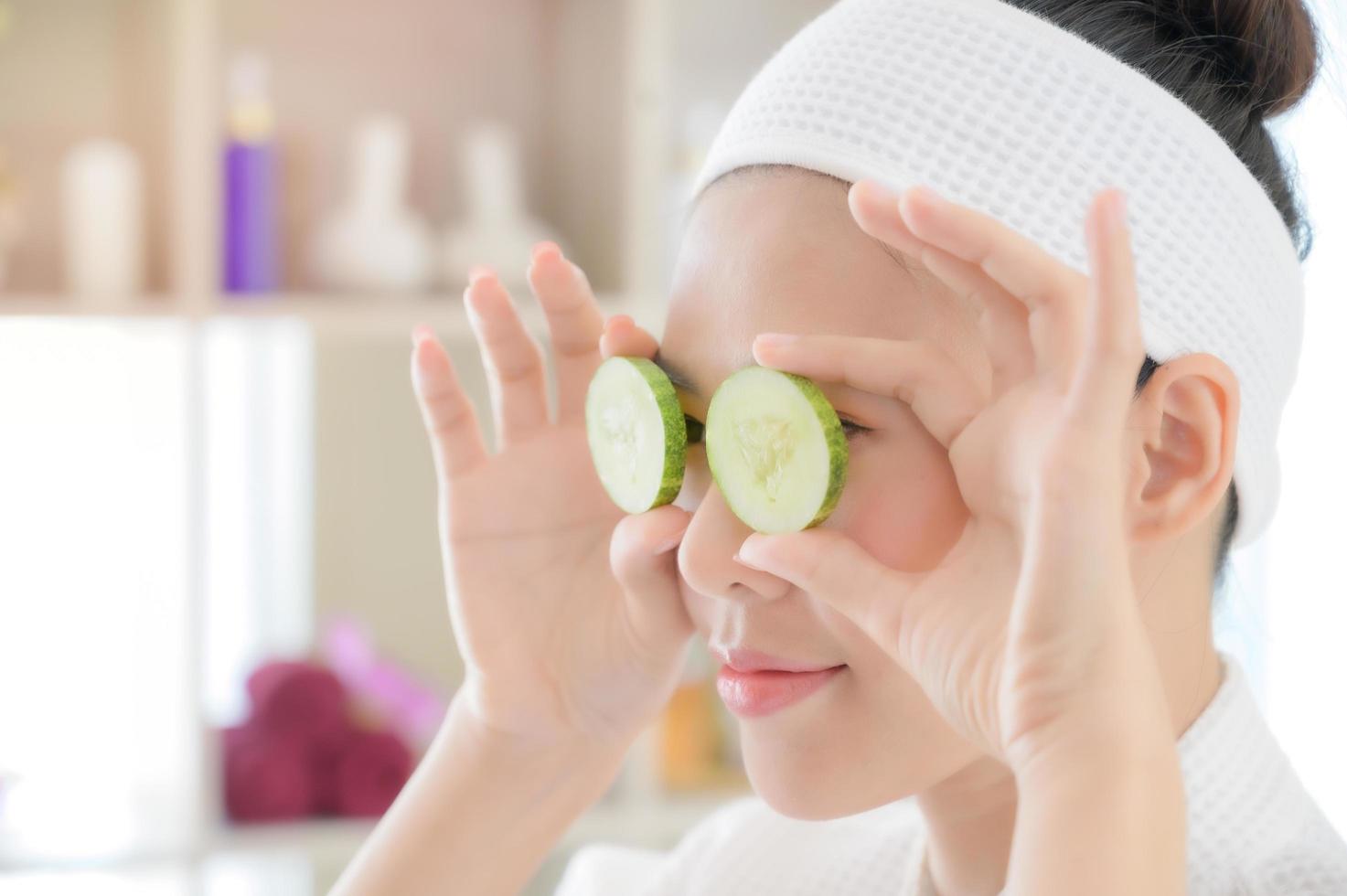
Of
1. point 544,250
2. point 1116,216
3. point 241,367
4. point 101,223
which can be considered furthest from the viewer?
point 241,367

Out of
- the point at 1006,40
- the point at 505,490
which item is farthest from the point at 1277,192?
the point at 505,490

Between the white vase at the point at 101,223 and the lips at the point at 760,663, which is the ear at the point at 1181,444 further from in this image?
the white vase at the point at 101,223

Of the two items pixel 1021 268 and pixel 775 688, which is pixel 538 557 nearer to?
pixel 775 688

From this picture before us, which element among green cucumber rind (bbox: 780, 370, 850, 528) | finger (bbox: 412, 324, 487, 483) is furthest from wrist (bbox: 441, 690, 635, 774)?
green cucumber rind (bbox: 780, 370, 850, 528)

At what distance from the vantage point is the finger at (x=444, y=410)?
1.08 metres

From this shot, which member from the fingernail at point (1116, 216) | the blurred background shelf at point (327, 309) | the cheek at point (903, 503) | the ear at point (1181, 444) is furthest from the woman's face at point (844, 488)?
the blurred background shelf at point (327, 309)

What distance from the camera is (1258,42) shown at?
39.0 inches

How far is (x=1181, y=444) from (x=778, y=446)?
25cm

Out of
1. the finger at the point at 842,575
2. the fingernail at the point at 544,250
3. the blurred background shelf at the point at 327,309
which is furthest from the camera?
→ the blurred background shelf at the point at 327,309

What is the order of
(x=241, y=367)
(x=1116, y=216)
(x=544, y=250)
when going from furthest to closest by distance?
(x=241, y=367), (x=544, y=250), (x=1116, y=216)

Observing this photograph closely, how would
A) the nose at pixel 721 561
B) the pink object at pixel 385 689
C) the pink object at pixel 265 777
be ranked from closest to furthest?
the nose at pixel 721 561 < the pink object at pixel 265 777 < the pink object at pixel 385 689

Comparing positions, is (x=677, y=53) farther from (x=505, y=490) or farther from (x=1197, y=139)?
(x=1197, y=139)

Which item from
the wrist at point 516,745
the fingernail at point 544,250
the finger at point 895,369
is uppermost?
the fingernail at point 544,250

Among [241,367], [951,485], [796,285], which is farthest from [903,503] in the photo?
[241,367]
